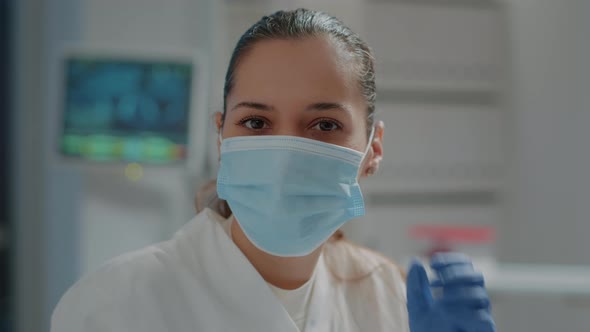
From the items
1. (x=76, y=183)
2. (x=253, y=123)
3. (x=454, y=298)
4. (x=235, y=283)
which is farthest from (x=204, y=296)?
(x=76, y=183)

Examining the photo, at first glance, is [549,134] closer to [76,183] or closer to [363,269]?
[363,269]

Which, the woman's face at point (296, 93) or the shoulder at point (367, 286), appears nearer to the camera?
the woman's face at point (296, 93)

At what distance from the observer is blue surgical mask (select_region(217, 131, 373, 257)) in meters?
1.00

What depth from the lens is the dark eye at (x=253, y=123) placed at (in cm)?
104

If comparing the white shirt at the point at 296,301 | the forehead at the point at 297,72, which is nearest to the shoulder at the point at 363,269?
the white shirt at the point at 296,301

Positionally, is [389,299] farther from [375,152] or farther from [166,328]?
[166,328]

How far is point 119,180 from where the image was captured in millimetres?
2746

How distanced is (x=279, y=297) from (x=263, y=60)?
43 cm

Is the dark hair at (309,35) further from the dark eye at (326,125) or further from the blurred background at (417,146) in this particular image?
the blurred background at (417,146)

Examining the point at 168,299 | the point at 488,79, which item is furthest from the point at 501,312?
the point at 168,299

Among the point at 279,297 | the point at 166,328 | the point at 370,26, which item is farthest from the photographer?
the point at 370,26

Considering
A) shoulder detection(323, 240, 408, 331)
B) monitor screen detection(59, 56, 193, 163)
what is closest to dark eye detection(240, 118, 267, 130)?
shoulder detection(323, 240, 408, 331)

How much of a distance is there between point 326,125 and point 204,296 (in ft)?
1.19

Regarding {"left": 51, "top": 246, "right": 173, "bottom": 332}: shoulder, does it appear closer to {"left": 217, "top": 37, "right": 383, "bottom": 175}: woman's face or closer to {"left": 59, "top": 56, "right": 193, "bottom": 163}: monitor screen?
{"left": 217, "top": 37, "right": 383, "bottom": 175}: woman's face
